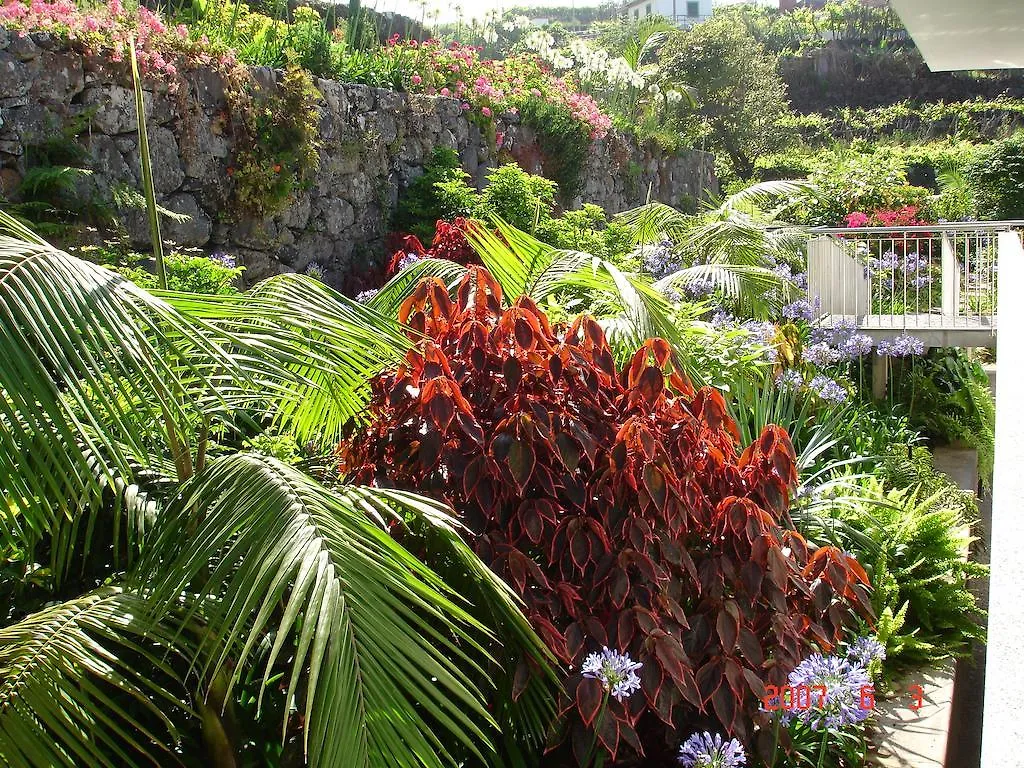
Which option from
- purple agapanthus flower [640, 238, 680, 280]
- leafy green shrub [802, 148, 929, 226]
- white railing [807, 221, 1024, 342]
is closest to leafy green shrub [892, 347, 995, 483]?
white railing [807, 221, 1024, 342]

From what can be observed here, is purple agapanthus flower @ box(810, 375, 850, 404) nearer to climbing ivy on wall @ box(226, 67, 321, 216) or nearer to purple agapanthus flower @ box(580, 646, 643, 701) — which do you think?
purple agapanthus flower @ box(580, 646, 643, 701)

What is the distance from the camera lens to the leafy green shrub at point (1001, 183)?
57.1ft

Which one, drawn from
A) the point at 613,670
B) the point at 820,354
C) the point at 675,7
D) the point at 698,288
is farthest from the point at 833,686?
the point at 675,7

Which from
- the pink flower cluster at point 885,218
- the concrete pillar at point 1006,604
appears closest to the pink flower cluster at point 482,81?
the pink flower cluster at point 885,218

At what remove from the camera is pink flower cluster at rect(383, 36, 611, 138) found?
10.4 m

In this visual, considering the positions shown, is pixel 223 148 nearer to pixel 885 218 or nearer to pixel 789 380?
pixel 789 380

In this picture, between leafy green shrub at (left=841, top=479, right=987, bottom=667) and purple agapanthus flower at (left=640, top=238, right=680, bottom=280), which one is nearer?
leafy green shrub at (left=841, top=479, right=987, bottom=667)

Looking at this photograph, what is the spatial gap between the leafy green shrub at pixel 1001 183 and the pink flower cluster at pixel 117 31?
15.1m

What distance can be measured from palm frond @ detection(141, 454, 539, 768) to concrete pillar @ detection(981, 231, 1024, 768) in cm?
82

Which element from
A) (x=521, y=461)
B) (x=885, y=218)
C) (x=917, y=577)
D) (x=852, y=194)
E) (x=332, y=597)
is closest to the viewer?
(x=332, y=597)

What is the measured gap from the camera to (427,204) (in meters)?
9.41

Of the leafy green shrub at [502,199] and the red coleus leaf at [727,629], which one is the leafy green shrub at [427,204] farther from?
the red coleus leaf at [727,629]

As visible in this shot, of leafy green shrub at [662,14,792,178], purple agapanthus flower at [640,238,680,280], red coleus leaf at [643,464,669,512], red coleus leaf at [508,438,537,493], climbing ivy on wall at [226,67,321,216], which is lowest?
red coleus leaf at [643,464,669,512]

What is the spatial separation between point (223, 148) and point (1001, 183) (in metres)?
15.4
